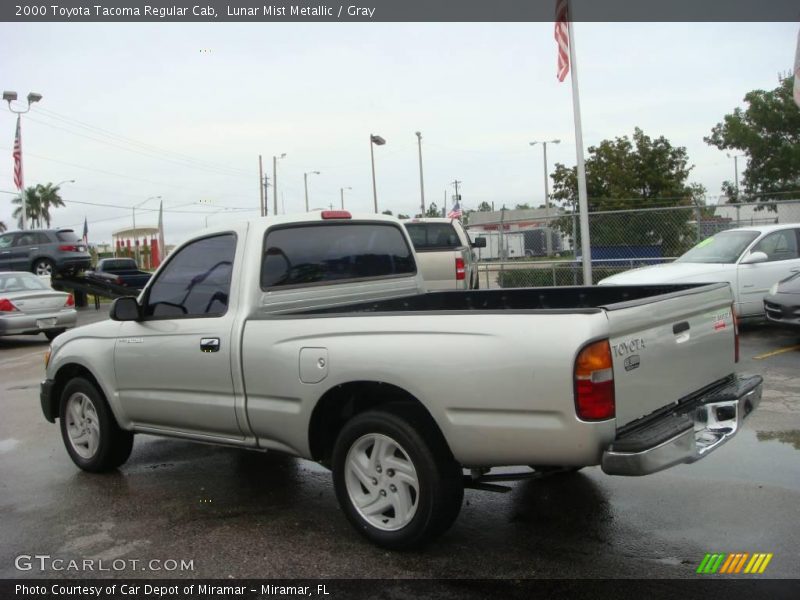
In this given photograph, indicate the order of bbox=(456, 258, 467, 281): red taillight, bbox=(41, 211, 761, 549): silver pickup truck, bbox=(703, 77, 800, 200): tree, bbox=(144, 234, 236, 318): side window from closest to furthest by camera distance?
bbox=(41, 211, 761, 549): silver pickup truck, bbox=(144, 234, 236, 318): side window, bbox=(456, 258, 467, 281): red taillight, bbox=(703, 77, 800, 200): tree

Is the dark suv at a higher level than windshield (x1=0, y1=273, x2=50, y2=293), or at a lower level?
higher

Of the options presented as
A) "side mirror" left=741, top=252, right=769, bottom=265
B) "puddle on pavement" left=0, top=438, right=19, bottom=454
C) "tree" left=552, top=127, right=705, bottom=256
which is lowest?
"puddle on pavement" left=0, top=438, right=19, bottom=454

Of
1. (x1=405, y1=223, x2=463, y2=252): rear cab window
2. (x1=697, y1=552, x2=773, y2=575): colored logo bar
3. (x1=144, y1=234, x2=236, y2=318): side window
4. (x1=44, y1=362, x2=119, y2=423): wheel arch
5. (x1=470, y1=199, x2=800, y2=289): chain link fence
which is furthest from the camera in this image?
(x1=470, y1=199, x2=800, y2=289): chain link fence

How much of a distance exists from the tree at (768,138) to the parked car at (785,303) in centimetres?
2529

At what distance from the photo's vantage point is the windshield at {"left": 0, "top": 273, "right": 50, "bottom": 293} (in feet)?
48.6

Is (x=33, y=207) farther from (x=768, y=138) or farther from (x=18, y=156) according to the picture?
(x=768, y=138)

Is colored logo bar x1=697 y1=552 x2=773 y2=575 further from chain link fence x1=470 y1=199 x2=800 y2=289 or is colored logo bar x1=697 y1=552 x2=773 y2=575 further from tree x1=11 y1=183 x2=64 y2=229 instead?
tree x1=11 y1=183 x2=64 y2=229

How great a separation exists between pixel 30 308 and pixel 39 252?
29.6 feet

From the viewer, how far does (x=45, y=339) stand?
16.2m

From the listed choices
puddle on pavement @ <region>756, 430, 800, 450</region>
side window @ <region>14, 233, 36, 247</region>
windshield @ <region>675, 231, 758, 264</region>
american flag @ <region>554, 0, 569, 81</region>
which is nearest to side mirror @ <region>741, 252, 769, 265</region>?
windshield @ <region>675, 231, 758, 264</region>

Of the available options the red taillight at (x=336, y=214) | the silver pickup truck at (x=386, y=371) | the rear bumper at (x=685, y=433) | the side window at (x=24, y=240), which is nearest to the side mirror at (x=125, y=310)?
the silver pickup truck at (x=386, y=371)

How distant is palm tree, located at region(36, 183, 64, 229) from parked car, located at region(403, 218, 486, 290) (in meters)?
83.8

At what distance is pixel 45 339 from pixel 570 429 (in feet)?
51.2

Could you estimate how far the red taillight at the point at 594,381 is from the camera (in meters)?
3.22
